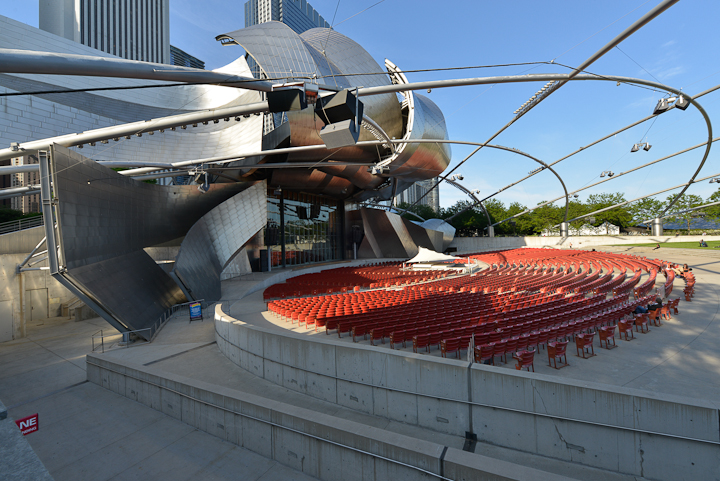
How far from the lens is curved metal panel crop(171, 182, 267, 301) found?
60.5 ft

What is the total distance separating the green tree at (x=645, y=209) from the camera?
205 feet

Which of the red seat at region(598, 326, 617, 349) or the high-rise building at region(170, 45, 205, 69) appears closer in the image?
the red seat at region(598, 326, 617, 349)

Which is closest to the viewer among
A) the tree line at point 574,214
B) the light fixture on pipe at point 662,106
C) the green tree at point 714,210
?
the light fixture on pipe at point 662,106

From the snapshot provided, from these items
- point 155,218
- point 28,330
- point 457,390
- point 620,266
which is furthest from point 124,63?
point 620,266

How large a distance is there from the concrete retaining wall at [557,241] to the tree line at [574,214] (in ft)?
18.6

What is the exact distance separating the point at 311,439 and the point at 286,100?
249 inches

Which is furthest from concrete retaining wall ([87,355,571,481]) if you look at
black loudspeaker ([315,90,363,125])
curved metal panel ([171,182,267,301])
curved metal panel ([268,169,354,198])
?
curved metal panel ([268,169,354,198])

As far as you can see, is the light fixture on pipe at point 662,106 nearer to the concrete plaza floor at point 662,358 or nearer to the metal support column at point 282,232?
the concrete plaza floor at point 662,358

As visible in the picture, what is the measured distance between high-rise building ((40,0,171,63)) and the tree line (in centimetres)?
9052

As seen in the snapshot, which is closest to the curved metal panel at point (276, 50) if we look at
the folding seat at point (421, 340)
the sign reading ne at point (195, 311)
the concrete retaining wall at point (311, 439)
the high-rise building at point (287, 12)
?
the sign reading ne at point (195, 311)

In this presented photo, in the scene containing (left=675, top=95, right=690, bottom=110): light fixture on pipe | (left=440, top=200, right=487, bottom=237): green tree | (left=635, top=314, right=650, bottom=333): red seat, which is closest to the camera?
(left=635, top=314, right=650, bottom=333): red seat

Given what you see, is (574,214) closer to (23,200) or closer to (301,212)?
(301,212)

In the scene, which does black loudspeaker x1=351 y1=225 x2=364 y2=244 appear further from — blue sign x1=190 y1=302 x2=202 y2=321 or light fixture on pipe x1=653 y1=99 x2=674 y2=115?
light fixture on pipe x1=653 y1=99 x2=674 y2=115

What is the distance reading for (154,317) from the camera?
14875mm
